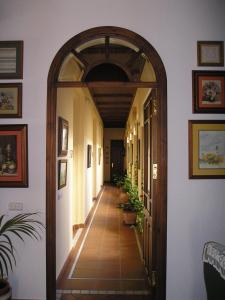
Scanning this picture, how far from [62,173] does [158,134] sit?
60.1 inches

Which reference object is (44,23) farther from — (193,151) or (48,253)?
(48,253)

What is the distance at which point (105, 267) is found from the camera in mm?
3793

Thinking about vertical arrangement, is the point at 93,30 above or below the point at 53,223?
above

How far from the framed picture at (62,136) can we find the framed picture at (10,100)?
72 cm

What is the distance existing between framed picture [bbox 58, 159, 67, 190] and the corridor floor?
4.03 ft

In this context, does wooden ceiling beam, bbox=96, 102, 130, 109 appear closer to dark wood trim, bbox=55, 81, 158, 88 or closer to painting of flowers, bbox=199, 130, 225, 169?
dark wood trim, bbox=55, 81, 158, 88

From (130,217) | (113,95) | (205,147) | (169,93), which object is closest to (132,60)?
(169,93)

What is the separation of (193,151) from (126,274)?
204 cm

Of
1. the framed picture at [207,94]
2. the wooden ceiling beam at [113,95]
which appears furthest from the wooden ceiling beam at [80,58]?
the wooden ceiling beam at [113,95]

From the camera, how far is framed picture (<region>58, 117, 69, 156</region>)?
336 centimetres

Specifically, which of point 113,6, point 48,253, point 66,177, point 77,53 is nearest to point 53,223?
point 48,253

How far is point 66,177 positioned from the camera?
151 inches

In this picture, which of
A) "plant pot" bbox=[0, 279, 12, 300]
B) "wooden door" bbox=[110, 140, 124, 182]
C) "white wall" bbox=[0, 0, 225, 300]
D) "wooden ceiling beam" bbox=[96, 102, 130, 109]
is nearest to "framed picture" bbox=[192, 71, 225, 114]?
"white wall" bbox=[0, 0, 225, 300]

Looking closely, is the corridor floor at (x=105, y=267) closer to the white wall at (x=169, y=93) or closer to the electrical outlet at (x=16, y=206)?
the white wall at (x=169, y=93)
